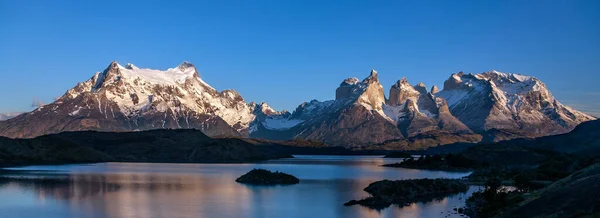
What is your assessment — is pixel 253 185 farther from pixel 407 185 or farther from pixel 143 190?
pixel 407 185

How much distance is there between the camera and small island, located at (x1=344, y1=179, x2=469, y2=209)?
112m

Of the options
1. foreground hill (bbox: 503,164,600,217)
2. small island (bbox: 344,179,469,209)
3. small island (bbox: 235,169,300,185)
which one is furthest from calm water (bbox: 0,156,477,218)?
foreground hill (bbox: 503,164,600,217)

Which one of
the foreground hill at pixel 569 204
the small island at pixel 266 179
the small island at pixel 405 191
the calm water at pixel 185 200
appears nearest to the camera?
the foreground hill at pixel 569 204

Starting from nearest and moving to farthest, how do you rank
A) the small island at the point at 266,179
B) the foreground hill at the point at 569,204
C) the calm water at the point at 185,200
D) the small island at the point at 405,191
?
the foreground hill at the point at 569,204 → the calm water at the point at 185,200 → the small island at the point at 405,191 → the small island at the point at 266,179

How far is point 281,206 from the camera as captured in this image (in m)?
107

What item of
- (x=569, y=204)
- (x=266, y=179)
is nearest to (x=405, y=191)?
(x=266, y=179)

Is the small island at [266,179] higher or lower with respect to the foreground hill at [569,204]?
higher

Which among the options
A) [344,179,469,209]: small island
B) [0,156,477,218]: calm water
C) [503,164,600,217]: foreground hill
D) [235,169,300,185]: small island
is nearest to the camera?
[503,164,600,217]: foreground hill

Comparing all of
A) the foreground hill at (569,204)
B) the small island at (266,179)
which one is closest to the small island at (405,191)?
the foreground hill at (569,204)

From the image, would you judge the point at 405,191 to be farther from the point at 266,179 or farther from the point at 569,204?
the point at 569,204

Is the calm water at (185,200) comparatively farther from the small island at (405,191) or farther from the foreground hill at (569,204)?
the foreground hill at (569,204)

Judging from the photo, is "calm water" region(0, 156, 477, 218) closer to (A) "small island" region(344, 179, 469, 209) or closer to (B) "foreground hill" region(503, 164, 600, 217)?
(A) "small island" region(344, 179, 469, 209)

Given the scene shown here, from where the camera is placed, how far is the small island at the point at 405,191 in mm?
111812

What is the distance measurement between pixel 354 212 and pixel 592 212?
138ft
